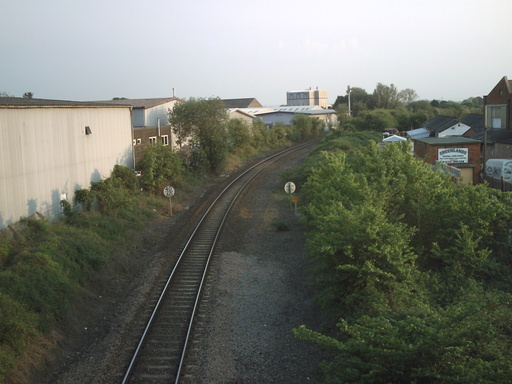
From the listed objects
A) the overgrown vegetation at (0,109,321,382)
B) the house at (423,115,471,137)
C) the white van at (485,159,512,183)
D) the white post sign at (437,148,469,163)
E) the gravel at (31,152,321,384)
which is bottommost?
the gravel at (31,152,321,384)

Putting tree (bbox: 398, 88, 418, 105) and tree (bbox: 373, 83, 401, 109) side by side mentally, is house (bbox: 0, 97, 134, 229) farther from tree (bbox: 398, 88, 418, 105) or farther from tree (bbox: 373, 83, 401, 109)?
tree (bbox: 398, 88, 418, 105)

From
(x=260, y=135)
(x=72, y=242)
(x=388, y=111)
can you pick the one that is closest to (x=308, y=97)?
(x=388, y=111)

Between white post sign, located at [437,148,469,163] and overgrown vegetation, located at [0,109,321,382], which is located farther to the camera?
white post sign, located at [437,148,469,163]

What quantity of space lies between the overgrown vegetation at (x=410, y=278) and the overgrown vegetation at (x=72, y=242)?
20.1ft

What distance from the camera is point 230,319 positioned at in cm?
1163

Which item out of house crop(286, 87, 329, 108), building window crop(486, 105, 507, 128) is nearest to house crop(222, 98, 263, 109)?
house crop(286, 87, 329, 108)

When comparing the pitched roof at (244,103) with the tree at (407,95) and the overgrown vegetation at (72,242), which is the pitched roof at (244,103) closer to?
the tree at (407,95)

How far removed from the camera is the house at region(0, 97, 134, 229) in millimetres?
15297

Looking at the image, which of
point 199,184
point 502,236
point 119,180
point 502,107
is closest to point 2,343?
point 502,236

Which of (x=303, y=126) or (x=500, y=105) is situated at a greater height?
(x=500, y=105)

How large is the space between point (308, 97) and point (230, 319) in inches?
4895

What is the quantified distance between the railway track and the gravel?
0.26 metres

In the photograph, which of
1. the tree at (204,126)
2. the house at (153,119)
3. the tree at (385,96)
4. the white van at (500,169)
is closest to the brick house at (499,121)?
the white van at (500,169)

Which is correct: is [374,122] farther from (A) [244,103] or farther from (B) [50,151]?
(B) [50,151]
